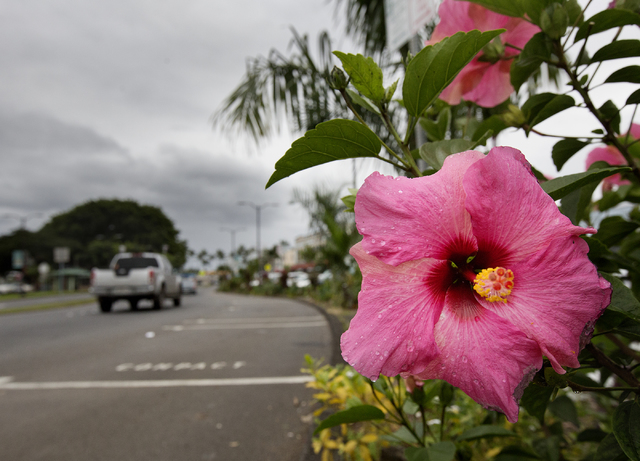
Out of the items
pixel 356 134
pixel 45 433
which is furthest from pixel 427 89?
pixel 45 433

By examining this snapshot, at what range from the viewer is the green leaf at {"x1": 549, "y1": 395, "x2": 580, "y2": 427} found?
3.05 feet

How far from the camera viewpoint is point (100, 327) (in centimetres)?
796

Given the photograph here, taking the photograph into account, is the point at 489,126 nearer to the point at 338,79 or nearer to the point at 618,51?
the point at 618,51

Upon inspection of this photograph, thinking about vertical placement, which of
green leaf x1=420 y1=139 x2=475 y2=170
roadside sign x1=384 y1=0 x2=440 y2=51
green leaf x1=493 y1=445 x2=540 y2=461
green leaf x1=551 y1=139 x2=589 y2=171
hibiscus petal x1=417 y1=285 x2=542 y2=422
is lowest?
green leaf x1=493 y1=445 x2=540 y2=461

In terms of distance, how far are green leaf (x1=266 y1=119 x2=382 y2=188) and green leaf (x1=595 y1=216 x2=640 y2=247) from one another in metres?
0.56

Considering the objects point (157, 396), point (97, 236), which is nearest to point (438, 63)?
point (157, 396)

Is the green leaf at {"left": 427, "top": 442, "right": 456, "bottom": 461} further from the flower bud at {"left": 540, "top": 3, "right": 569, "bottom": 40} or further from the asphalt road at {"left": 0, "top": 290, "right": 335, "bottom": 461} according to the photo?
the asphalt road at {"left": 0, "top": 290, "right": 335, "bottom": 461}

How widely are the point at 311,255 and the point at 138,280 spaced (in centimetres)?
514

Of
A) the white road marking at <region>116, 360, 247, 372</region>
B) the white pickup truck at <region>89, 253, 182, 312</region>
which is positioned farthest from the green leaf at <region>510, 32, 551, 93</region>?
the white pickup truck at <region>89, 253, 182, 312</region>

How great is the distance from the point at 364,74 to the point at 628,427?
611 millimetres

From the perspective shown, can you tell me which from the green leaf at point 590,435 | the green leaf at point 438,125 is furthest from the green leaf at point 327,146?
the green leaf at point 590,435

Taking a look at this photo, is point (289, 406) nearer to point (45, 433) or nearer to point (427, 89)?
point (45, 433)

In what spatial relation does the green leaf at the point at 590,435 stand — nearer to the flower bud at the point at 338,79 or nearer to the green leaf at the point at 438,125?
the green leaf at the point at 438,125

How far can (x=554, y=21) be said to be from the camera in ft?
2.20
